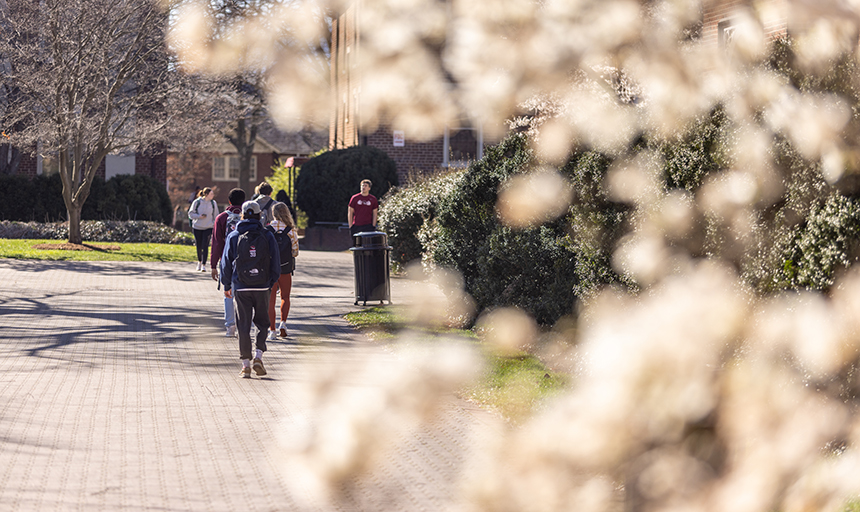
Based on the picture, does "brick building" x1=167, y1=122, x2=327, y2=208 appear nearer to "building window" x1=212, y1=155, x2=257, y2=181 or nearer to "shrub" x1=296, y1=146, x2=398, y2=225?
"building window" x1=212, y1=155, x2=257, y2=181

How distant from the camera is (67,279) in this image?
19422 mm

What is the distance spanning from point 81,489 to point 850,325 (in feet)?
15.3

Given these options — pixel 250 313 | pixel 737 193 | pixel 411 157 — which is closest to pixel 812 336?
pixel 737 193

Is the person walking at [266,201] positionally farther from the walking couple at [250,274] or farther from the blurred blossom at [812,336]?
the blurred blossom at [812,336]

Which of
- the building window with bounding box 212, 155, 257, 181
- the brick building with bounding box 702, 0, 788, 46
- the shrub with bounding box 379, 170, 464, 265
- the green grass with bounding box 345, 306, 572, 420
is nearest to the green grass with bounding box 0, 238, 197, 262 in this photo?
the shrub with bounding box 379, 170, 464, 265

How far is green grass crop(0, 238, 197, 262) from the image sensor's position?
24288mm

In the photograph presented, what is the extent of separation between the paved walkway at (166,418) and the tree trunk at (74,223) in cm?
1181

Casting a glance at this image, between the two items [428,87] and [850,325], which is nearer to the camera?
[428,87]

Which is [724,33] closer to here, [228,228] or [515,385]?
[515,385]

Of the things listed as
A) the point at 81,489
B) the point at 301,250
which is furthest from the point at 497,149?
the point at 301,250

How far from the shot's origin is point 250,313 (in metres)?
9.71

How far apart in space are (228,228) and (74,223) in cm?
1750

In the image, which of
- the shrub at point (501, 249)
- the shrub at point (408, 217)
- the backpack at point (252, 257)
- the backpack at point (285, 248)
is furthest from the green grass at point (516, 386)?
the shrub at point (408, 217)

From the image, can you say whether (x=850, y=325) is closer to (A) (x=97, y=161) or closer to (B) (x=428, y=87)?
(B) (x=428, y=87)
